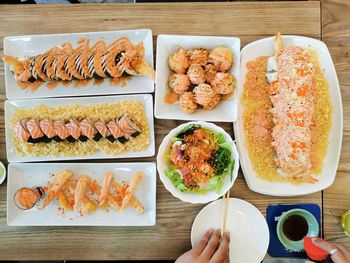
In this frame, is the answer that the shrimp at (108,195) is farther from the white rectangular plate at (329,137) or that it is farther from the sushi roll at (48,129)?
the white rectangular plate at (329,137)

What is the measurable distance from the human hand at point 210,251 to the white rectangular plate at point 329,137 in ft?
1.04

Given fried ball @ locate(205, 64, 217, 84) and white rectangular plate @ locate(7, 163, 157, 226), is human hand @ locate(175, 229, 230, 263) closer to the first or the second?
white rectangular plate @ locate(7, 163, 157, 226)

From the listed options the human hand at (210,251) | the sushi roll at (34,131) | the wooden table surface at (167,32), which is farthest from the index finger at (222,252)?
the sushi roll at (34,131)

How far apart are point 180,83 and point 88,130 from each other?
532mm

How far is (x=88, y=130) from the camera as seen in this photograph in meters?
2.31

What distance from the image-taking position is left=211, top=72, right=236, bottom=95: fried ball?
2.23 metres

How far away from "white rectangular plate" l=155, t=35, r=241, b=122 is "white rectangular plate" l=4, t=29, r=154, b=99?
9 cm

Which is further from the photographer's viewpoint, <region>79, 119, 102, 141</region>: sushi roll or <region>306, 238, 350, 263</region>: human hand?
<region>79, 119, 102, 141</region>: sushi roll

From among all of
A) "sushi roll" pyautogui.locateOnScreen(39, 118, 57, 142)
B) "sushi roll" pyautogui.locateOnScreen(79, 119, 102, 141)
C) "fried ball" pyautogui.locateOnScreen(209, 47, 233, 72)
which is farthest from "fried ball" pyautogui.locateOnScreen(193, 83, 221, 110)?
"sushi roll" pyautogui.locateOnScreen(39, 118, 57, 142)

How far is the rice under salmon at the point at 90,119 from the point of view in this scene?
92.8 inches

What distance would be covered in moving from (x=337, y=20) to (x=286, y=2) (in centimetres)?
29

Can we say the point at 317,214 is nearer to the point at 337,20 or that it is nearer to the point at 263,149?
the point at 263,149

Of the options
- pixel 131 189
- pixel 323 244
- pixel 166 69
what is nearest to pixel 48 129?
pixel 131 189

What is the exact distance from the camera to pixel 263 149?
235 cm
